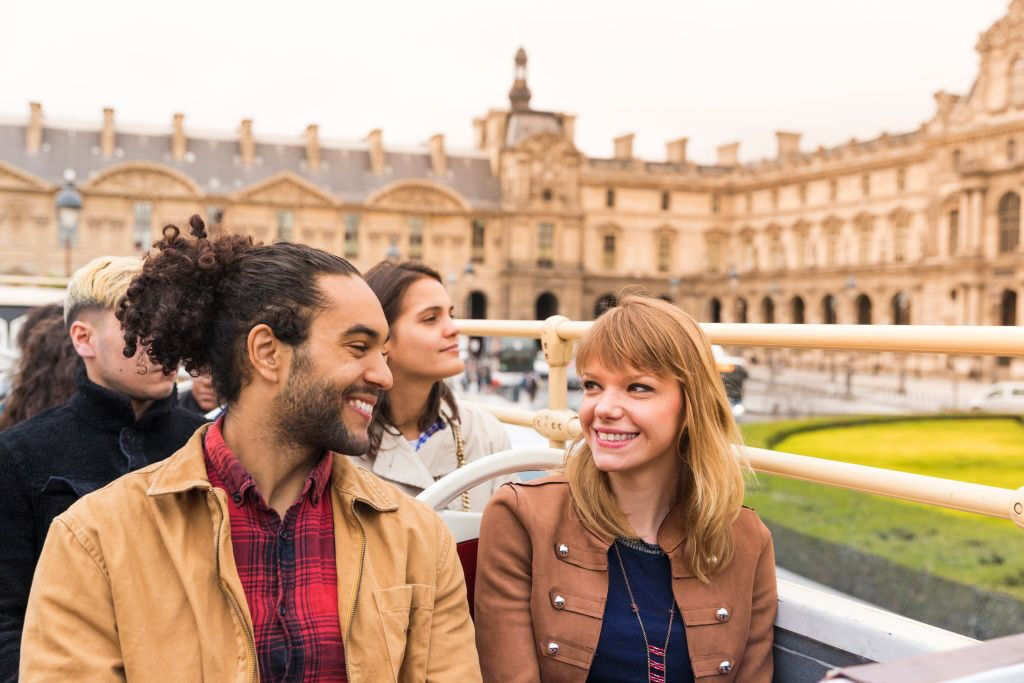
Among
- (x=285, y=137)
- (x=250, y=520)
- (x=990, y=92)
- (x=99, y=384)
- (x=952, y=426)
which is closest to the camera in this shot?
(x=250, y=520)

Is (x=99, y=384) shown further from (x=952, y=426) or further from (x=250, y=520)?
(x=952, y=426)

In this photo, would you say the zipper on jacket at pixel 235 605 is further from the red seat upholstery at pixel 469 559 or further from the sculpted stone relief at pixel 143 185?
the sculpted stone relief at pixel 143 185

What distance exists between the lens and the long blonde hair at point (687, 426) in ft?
7.30

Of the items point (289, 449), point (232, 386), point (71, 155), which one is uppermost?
point (71, 155)

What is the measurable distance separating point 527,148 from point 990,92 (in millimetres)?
21762

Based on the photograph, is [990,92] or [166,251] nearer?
[166,251]

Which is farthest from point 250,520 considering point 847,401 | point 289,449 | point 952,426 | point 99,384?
point 847,401

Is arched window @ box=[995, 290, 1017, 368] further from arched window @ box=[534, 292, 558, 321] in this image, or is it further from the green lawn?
the green lawn

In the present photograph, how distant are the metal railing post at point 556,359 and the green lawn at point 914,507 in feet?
2.05

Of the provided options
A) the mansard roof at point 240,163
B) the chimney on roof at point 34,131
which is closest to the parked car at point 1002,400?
the mansard roof at point 240,163

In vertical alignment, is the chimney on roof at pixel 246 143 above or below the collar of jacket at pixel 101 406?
above

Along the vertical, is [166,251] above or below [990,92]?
below

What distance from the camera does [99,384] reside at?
268 centimetres

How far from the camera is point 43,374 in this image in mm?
3527
